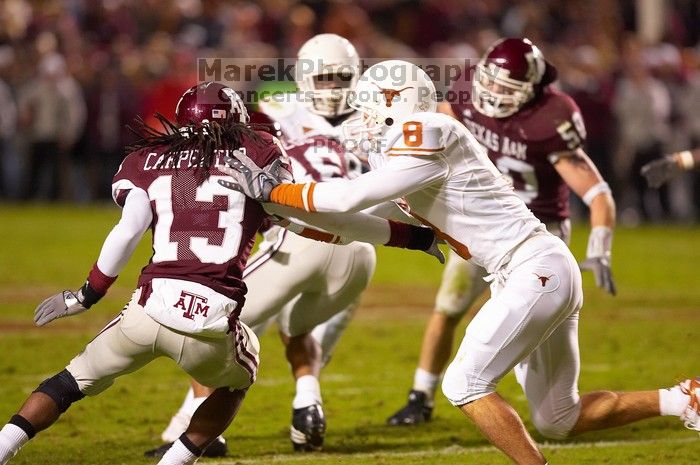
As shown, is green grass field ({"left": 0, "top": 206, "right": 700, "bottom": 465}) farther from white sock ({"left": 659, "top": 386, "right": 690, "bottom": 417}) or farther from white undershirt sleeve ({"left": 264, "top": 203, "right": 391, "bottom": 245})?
white undershirt sleeve ({"left": 264, "top": 203, "right": 391, "bottom": 245})

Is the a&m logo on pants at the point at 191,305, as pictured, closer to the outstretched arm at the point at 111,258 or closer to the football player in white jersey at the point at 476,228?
the outstretched arm at the point at 111,258

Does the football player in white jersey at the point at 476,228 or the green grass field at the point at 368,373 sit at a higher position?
the football player in white jersey at the point at 476,228

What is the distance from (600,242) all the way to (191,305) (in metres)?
2.25

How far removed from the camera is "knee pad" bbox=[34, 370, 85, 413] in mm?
4012

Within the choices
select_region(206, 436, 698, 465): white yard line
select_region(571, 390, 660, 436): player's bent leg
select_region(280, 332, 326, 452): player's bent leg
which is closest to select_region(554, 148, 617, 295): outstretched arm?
select_region(206, 436, 698, 465): white yard line

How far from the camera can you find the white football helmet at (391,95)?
4238mm

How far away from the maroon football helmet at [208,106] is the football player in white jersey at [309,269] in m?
0.93

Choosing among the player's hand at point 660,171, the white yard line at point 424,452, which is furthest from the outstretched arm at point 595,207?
the white yard line at point 424,452

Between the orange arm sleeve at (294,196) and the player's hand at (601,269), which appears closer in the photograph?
the orange arm sleeve at (294,196)

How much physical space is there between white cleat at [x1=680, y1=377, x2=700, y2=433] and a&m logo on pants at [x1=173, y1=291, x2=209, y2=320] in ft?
6.17

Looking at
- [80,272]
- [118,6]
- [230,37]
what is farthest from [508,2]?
[80,272]

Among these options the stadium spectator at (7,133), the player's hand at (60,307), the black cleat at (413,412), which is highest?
the player's hand at (60,307)

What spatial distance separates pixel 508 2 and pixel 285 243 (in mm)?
11550

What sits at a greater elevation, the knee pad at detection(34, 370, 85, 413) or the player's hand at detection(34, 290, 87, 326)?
the player's hand at detection(34, 290, 87, 326)
